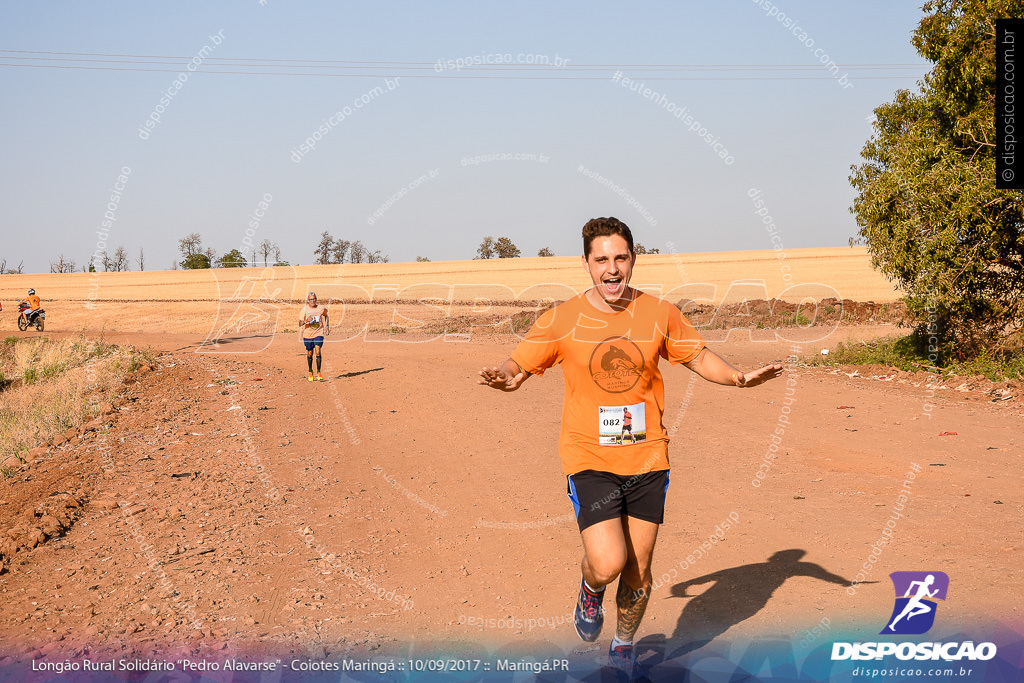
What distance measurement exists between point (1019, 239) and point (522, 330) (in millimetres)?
18493

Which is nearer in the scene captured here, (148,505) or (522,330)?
(148,505)

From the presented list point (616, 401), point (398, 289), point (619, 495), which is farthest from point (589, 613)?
point (398, 289)

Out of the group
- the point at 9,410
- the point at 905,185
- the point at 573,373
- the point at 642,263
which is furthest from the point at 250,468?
the point at 642,263

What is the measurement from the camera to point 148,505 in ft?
25.6

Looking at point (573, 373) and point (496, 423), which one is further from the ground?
point (573, 373)

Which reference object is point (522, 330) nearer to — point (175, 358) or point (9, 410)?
point (175, 358)

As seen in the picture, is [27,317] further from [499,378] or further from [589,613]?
[589,613]

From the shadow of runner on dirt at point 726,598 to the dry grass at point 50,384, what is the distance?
8897mm

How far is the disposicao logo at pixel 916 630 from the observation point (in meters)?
4.41

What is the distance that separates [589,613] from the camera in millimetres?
4246

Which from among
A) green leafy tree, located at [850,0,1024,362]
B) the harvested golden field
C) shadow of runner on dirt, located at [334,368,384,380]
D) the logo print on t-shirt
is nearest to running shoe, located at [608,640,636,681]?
the logo print on t-shirt

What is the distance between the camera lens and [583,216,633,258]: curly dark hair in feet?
13.7

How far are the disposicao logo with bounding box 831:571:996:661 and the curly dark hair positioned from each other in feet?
8.80

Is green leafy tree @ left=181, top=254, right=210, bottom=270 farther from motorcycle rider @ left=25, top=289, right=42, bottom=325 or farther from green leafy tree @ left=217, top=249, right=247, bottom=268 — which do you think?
motorcycle rider @ left=25, top=289, right=42, bottom=325
